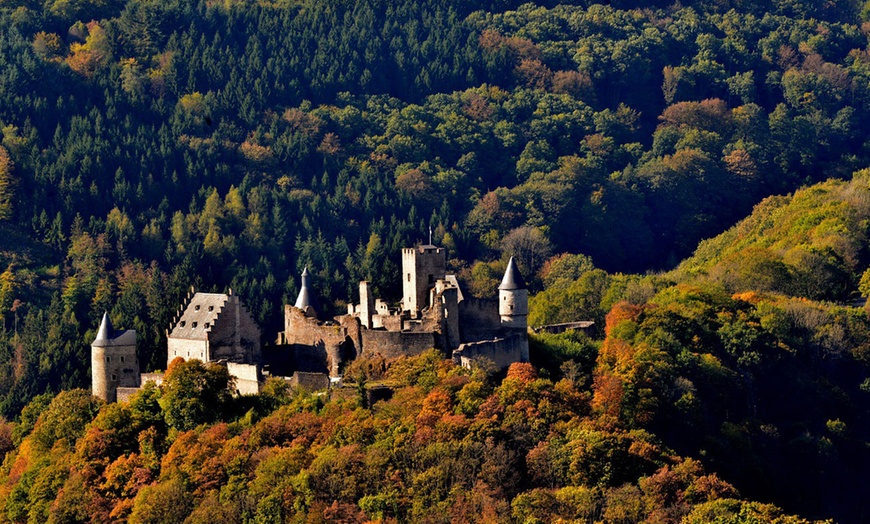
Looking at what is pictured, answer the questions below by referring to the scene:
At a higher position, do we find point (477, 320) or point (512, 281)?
point (512, 281)

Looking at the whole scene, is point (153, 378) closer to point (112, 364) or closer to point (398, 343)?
point (112, 364)

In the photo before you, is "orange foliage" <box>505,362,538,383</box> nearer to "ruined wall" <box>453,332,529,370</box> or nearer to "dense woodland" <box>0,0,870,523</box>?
"dense woodland" <box>0,0,870,523</box>

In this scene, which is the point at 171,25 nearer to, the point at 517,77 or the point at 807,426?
the point at 517,77

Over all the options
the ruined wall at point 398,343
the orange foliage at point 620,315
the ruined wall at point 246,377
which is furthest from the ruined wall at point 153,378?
the orange foliage at point 620,315

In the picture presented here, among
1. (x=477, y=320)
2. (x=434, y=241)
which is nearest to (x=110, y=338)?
(x=477, y=320)

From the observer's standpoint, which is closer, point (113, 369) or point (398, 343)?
point (398, 343)

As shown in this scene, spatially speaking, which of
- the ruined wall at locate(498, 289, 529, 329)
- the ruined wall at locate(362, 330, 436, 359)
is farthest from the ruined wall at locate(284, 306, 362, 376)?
the ruined wall at locate(498, 289, 529, 329)
